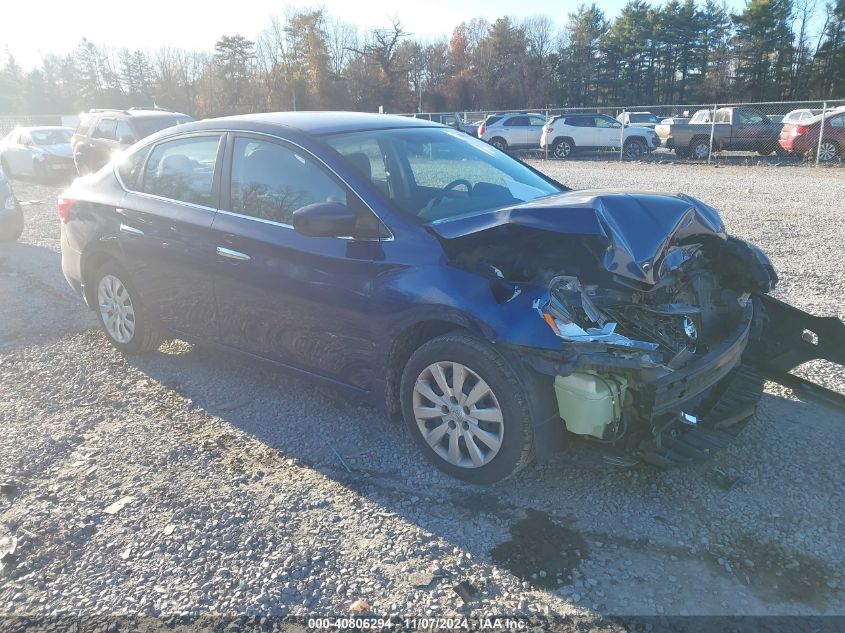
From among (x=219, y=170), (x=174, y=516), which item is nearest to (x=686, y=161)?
(x=219, y=170)

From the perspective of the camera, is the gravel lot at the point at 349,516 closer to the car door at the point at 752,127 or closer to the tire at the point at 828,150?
the tire at the point at 828,150

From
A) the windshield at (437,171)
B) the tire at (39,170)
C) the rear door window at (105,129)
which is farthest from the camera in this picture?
the tire at (39,170)

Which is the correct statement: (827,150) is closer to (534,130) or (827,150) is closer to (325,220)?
(534,130)

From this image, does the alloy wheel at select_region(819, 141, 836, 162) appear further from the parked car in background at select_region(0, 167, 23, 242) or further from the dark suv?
the parked car in background at select_region(0, 167, 23, 242)

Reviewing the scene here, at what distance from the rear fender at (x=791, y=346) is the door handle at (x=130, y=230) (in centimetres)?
431

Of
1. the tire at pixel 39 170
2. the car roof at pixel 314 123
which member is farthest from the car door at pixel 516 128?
the car roof at pixel 314 123

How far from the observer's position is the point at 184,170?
4.79 metres

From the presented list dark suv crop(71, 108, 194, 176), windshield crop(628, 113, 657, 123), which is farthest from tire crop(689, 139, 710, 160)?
dark suv crop(71, 108, 194, 176)

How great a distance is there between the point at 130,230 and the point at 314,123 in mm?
1721

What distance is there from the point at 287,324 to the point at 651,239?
85.0 inches

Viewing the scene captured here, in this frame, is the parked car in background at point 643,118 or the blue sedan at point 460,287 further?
the parked car in background at point 643,118

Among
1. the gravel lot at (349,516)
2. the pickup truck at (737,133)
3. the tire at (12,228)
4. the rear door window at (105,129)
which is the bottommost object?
the gravel lot at (349,516)

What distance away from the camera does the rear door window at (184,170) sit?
455 cm

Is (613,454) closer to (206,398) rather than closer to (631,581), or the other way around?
(631,581)
